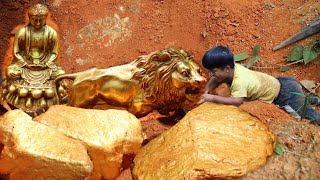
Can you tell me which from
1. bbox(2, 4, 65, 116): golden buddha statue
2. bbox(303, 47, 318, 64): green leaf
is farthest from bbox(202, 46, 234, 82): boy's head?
bbox(2, 4, 65, 116): golden buddha statue

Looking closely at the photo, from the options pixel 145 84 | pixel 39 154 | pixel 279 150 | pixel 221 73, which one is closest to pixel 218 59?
pixel 221 73

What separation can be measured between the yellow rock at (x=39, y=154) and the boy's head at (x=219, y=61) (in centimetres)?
140

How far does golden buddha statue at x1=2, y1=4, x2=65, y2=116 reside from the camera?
5055mm

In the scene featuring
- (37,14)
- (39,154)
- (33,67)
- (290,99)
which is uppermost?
(37,14)

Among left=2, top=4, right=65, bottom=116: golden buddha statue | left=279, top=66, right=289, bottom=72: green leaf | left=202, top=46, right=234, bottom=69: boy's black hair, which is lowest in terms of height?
left=2, top=4, right=65, bottom=116: golden buddha statue

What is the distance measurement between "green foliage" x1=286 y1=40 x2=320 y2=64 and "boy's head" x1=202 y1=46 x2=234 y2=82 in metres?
1.37

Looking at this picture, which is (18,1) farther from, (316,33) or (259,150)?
(259,150)

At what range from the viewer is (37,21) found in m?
5.12

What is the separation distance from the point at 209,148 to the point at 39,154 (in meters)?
1.22

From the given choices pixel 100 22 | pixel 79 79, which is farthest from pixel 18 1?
pixel 79 79

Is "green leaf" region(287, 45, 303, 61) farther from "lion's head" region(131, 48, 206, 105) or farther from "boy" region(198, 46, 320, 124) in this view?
"lion's head" region(131, 48, 206, 105)

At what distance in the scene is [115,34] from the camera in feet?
20.9

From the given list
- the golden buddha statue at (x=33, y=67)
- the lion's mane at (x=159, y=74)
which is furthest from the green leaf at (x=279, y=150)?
the golden buddha statue at (x=33, y=67)

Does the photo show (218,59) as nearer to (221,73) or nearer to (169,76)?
(221,73)
